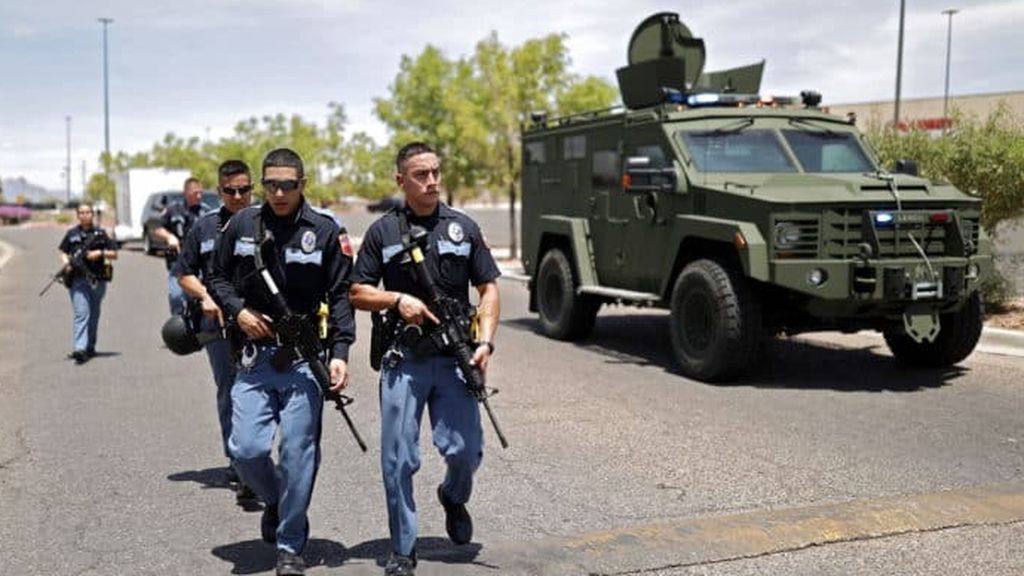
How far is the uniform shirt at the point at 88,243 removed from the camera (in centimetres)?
1035

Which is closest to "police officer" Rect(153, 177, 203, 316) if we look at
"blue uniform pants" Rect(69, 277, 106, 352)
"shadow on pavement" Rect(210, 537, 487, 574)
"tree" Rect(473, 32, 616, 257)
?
"blue uniform pants" Rect(69, 277, 106, 352)

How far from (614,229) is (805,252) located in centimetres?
261

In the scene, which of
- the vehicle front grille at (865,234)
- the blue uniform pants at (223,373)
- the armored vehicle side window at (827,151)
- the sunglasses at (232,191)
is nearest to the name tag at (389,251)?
the sunglasses at (232,191)

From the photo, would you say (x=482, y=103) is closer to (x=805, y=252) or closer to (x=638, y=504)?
(x=805, y=252)

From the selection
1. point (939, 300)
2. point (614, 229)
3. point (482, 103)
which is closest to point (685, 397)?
point (939, 300)

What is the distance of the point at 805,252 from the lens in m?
8.05

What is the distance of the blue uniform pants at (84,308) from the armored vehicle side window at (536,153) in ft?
15.7

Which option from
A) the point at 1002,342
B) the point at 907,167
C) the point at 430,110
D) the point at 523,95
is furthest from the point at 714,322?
the point at 430,110

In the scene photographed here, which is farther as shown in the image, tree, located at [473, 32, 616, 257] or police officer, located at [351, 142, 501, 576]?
tree, located at [473, 32, 616, 257]

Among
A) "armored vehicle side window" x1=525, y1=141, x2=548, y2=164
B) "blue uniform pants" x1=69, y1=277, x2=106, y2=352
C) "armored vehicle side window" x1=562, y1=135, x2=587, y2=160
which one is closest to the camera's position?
"blue uniform pants" x1=69, y1=277, x2=106, y2=352

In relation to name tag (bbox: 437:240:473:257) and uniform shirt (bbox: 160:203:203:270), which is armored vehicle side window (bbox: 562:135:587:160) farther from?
name tag (bbox: 437:240:473:257)

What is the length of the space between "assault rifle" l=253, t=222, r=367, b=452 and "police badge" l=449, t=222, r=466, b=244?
660 millimetres

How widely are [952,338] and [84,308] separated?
7824 millimetres

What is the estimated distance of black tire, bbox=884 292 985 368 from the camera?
29.1 ft
